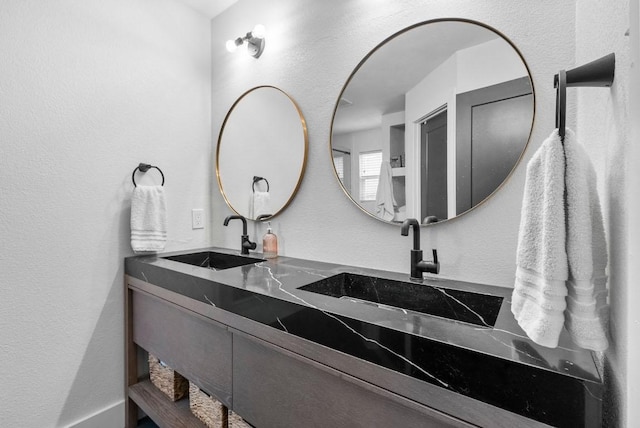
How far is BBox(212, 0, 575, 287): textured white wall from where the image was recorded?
1025 millimetres

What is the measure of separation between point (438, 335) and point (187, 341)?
1.08 metres

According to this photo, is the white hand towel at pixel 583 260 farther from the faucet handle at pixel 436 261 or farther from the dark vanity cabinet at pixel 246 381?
the faucet handle at pixel 436 261

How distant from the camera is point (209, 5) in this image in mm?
2000

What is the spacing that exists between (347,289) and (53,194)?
1432 millimetres

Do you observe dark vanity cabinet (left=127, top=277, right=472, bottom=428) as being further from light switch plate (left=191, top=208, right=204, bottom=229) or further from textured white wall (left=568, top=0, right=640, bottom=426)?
light switch plate (left=191, top=208, right=204, bottom=229)

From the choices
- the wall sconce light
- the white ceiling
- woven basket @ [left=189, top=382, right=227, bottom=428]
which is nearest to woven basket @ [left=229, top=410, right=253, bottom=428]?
woven basket @ [left=189, top=382, right=227, bottom=428]

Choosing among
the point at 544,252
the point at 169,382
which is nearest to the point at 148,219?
the point at 169,382

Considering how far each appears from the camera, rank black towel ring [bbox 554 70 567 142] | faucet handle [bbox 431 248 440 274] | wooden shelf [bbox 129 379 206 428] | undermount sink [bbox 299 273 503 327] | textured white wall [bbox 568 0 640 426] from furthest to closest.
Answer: wooden shelf [bbox 129 379 206 428]
faucet handle [bbox 431 248 440 274]
undermount sink [bbox 299 273 503 327]
black towel ring [bbox 554 70 567 142]
textured white wall [bbox 568 0 640 426]

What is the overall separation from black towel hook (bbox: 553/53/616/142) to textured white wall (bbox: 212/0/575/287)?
457mm

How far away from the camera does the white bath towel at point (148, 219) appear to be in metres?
1.69

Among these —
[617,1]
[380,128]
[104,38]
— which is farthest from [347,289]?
[104,38]

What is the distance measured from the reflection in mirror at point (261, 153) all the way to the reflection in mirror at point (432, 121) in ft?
0.94

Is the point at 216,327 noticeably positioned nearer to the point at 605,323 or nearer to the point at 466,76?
the point at 605,323

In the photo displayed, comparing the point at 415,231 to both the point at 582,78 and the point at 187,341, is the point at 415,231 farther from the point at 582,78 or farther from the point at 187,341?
the point at 187,341
